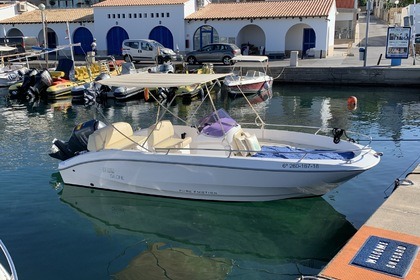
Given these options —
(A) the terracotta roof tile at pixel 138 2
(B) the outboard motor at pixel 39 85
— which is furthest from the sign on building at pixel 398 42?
(B) the outboard motor at pixel 39 85

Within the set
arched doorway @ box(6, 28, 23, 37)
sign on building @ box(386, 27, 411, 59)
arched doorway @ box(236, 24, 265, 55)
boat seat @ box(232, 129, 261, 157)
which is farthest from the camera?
arched doorway @ box(6, 28, 23, 37)

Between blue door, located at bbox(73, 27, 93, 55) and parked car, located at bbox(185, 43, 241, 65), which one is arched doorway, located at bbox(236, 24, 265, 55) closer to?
parked car, located at bbox(185, 43, 241, 65)

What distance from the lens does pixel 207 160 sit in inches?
364

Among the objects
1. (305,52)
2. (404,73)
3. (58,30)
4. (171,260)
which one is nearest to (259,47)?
(305,52)

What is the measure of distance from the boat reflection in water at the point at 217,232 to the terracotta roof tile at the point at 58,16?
32.0 meters

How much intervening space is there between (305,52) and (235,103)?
15066 mm

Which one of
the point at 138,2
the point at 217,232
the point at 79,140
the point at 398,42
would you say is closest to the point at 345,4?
the point at 138,2

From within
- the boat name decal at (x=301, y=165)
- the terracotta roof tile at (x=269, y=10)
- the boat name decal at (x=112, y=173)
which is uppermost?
the terracotta roof tile at (x=269, y=10)

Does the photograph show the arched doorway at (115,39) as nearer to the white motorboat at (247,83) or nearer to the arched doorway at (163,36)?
the arched doorway at (163,36)

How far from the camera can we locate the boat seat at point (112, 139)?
33.8 feet

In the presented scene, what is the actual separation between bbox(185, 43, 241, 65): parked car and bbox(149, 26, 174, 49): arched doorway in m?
5.85

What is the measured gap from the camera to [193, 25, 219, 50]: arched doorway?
35969 millimetres

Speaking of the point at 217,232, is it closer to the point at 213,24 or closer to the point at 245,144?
A: the point at 245,144

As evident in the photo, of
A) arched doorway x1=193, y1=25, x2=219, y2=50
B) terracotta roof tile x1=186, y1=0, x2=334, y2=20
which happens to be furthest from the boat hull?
arched doorway x1=193, y1=25, x2=219, y2=50
